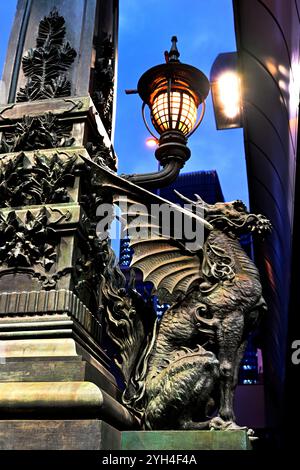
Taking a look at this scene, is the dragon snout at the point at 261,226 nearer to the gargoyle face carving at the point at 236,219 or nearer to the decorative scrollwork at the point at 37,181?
the gargoyle face carving at the point at 236,219

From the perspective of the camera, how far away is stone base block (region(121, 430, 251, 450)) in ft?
10.6

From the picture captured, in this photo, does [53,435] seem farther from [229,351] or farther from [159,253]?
[159,253]

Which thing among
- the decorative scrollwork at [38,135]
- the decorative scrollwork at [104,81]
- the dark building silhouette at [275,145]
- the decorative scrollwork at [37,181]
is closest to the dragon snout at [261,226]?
the decorative scrollwork at [37,181]

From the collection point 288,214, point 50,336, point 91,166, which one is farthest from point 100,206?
point 288,214

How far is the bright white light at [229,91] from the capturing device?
1273 cm

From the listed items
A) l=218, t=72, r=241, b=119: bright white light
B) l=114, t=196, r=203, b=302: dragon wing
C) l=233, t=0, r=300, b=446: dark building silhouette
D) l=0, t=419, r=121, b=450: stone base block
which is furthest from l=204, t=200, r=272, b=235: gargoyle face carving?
l=218, t=72, r=241, b=119: bright white light

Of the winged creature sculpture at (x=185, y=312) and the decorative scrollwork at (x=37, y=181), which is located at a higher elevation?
the decorative scrollwork at (x=37, y=181)

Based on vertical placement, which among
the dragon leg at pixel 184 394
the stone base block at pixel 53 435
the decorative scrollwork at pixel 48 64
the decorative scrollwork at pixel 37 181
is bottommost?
the stone base block at pixel 53 435

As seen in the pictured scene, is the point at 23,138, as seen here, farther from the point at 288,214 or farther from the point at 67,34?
the point at 288,214

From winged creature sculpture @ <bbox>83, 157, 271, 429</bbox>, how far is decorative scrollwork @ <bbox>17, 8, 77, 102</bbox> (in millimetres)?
966

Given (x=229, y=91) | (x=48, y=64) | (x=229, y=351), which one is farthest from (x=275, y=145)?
(x=229, y=351)

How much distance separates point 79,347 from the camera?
3461 mm

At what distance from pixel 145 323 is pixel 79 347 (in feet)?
2.70

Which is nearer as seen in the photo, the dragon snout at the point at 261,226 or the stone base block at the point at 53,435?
the stone base block at the point at 53,435
